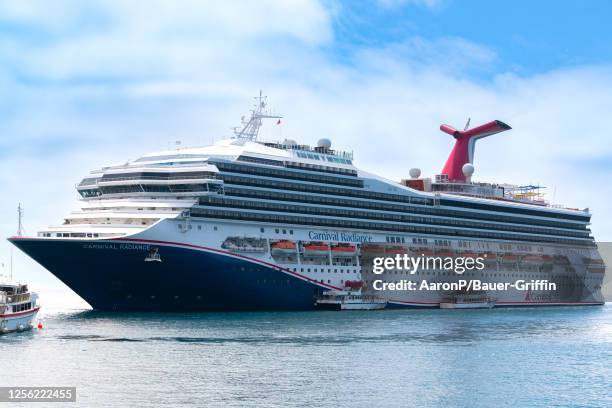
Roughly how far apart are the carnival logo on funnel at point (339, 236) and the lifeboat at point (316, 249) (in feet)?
2.39

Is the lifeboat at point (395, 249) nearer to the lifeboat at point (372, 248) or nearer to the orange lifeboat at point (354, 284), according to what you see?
the lifeboat at point (372, 248)

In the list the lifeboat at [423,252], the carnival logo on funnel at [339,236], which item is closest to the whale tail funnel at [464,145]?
the lifeboat at [423,252]

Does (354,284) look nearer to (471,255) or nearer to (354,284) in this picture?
(354,284)

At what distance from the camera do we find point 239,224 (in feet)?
267

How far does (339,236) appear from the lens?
91.8 metres

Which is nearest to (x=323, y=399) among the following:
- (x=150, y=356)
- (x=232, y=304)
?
(x=150, y=356)

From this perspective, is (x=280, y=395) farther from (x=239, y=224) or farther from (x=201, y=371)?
(x=239, y=224)

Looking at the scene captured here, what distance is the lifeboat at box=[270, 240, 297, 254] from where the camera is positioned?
83.3 metres

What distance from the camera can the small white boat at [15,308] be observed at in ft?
209

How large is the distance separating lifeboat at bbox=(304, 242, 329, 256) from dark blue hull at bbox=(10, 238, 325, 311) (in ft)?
17.5

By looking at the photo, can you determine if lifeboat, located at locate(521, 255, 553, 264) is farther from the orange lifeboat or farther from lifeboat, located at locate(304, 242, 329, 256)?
lifeboat, located at locate(304, 242, 329, 256)

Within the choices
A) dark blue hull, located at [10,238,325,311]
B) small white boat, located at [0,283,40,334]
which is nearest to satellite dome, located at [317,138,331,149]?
dark blue hull, located at [10,238,325,311]

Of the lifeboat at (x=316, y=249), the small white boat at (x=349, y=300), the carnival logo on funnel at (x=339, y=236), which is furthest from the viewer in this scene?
the carnival logo on funnel at (x=339, y=236)

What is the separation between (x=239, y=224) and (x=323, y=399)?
137ft
